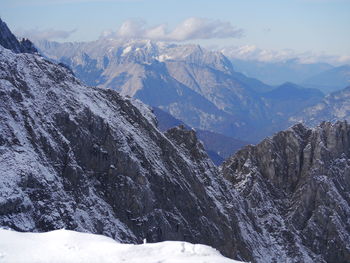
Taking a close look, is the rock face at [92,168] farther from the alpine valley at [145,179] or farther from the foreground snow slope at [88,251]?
the foreground snow slope at [88,251]

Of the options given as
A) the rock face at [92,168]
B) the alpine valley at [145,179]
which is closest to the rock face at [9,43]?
the alpine valley at [145,179]

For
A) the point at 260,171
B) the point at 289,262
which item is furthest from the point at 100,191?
the point at 260,171

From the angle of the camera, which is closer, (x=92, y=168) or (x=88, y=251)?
(x=88, y=251)

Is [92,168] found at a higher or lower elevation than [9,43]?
lower

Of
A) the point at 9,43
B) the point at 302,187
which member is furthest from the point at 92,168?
the point at 9,43

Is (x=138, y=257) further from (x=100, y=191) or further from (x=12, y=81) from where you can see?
(x=12, y=81)

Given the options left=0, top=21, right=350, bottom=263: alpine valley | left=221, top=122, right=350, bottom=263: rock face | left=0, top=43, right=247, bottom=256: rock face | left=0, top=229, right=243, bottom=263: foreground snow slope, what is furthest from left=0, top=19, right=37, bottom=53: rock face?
left=0, top=229, right=243, bottom=263: foreground snow slope

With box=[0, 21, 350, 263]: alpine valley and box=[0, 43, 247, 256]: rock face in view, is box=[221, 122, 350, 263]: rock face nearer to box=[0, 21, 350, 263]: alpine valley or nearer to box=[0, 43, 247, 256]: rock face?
box=[0, 21, 350, 263]: alpine valley

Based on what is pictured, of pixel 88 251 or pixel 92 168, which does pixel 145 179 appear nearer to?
pixel 92 168
